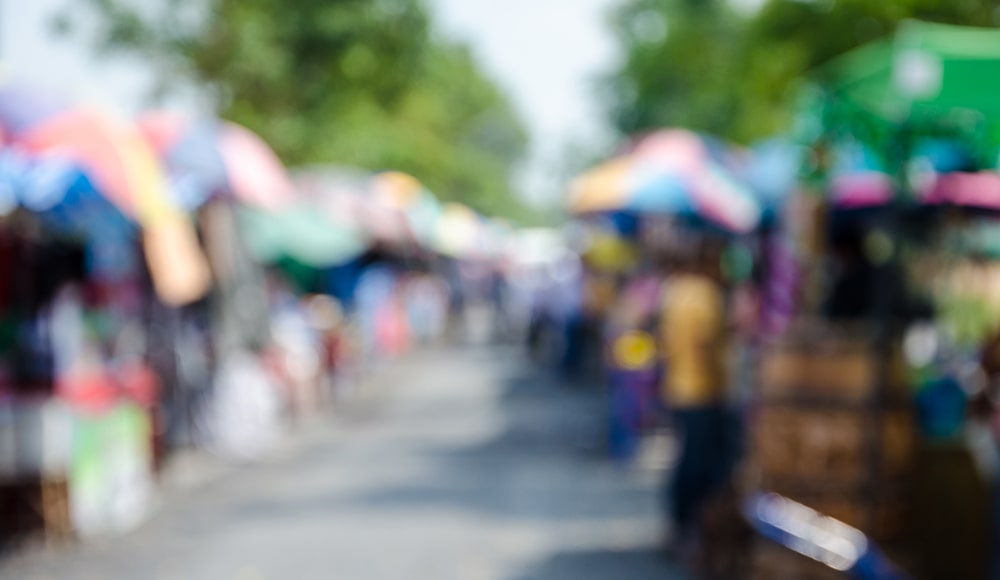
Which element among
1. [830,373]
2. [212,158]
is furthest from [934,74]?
[212,158]

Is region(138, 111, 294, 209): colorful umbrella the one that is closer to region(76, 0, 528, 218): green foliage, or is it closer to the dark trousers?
the dark trousers

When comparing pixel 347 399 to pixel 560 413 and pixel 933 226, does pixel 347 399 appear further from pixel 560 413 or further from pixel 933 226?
pixel 933 226

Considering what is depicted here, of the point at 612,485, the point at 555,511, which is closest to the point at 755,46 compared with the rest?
the point at 612,485

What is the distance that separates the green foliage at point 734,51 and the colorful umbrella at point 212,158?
562 cm

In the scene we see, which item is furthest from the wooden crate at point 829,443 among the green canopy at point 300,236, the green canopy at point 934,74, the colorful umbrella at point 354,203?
the colorful umbrella at point 354,203

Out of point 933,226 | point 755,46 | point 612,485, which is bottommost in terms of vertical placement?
point 612,485

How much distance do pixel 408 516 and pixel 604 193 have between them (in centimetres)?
409

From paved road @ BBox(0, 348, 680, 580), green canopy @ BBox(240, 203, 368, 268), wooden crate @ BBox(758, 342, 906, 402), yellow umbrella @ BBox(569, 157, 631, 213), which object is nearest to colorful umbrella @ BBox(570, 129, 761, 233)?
yellow umbrella @ BBox(569, 157, 631, 213)

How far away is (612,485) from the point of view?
33.2ft

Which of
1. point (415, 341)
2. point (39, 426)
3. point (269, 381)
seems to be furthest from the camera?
point (415, 341)

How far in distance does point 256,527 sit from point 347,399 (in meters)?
8.90

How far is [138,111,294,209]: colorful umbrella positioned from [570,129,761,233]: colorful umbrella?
3127 mm

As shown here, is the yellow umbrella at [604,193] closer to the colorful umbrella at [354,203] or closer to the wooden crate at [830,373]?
the wooden crate at [830,373]

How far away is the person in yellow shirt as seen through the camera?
24.0 ft
